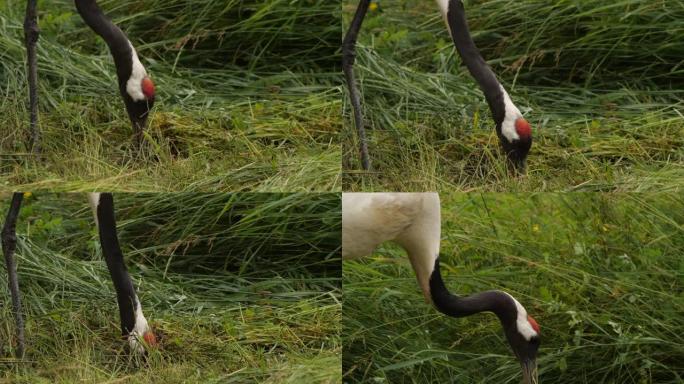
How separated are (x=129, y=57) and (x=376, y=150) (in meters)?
0.89

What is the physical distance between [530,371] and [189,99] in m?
1.59

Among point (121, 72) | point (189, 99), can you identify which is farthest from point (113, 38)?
point (189, 99)

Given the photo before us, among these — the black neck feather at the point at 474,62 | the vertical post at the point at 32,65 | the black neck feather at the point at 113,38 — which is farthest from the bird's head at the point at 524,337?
the vertical post at the point at 32,65

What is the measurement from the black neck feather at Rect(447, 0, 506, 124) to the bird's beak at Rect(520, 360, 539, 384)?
2.59 ft

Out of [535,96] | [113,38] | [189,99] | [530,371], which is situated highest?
[113,38]

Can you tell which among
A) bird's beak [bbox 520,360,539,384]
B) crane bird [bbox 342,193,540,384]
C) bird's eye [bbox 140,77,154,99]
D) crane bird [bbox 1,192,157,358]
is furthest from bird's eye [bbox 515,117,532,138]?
crane bird [bbox 1,192,157,358]

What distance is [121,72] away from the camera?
4781 mm

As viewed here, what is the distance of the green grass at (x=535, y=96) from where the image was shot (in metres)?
4.84

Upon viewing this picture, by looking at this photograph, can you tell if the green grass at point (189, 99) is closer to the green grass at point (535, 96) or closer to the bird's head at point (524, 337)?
the green grass at point (535, 96)

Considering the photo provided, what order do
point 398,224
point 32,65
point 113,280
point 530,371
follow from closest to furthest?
point 398,224
point 530,371
point 113,280
point 32,65

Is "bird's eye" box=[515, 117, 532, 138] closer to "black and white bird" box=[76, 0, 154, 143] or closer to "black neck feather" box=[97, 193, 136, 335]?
"black and white bird" box=[76, 0, 154, 143]

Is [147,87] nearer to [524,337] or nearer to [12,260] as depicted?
[12,260]

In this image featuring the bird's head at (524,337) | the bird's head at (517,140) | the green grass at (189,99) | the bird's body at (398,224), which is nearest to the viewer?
the bird's body at (398,224)

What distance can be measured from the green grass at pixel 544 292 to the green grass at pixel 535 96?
0.10m
